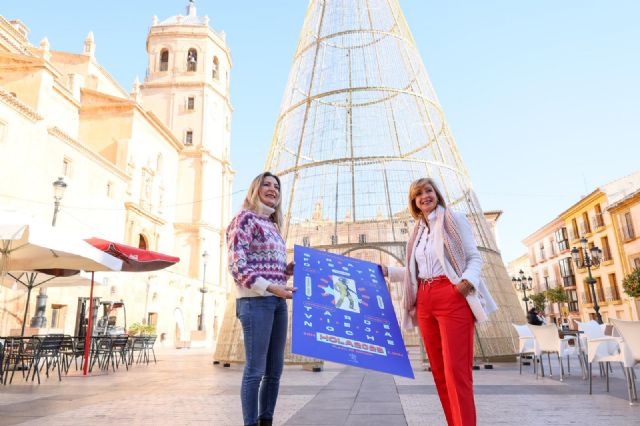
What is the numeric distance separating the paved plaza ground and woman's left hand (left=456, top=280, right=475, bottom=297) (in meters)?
1.37

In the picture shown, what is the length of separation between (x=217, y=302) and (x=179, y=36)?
22.9 m

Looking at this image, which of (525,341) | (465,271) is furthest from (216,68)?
(465,271)

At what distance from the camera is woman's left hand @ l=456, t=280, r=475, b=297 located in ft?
7.57

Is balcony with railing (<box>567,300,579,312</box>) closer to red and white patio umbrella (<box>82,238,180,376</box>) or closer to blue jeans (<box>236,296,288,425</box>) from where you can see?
red and white patio umbrella (<box>82,238,180,376</box>)

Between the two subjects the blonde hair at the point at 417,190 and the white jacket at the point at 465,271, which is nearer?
the white jacket at the point at 465,271

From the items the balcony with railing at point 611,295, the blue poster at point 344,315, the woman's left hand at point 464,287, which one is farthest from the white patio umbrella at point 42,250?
the balcony with railing at point 611,295

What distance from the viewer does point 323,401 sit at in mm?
4223

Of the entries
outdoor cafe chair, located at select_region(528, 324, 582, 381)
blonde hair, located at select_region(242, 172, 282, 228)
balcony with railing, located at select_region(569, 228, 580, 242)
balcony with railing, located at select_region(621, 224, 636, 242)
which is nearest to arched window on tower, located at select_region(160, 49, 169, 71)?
balcony with railing, located at select_region(569, 228, 580, 242)

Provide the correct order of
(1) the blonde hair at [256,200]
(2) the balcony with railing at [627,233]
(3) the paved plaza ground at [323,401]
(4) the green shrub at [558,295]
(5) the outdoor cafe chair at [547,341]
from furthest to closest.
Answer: (4) the green shrub at [558,295] < (2) the balcony with railing at [627,233] < (5) the outdoor cafe chair at [547,341] < (3) the paved plaza ground at [323,401] < (1) the blonde hair at [256,200]

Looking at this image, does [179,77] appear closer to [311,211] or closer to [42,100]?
[42,100]

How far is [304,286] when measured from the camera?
270 cm

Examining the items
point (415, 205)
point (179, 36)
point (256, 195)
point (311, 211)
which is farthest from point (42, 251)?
point (179, 36)

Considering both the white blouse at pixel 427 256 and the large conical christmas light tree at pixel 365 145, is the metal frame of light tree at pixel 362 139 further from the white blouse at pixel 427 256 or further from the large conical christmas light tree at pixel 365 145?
the white blouse at pixel 427 256

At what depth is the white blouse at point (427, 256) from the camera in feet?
8.08
